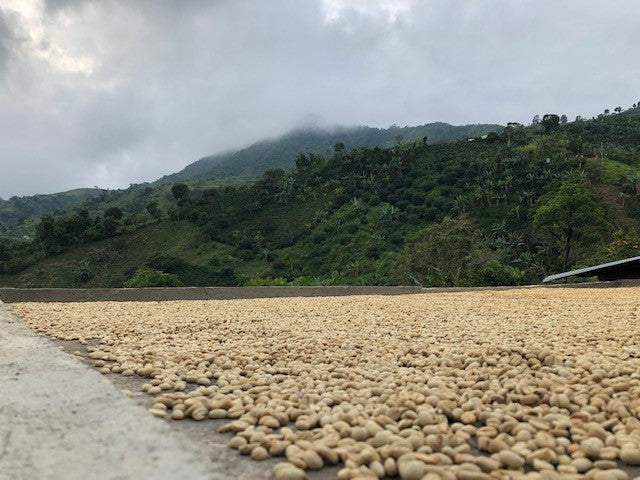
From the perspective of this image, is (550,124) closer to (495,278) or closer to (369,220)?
(369,220)

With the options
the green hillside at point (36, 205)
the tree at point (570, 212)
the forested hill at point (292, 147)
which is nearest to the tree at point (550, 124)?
the tree at point (570, 212)

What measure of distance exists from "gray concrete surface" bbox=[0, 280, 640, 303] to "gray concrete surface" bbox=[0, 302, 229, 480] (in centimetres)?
1060

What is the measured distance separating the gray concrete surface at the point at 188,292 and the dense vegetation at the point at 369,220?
13948mm

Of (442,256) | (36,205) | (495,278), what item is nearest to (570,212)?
(442,256)

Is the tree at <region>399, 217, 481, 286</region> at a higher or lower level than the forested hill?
lower

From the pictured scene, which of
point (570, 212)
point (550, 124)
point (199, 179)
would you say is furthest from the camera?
point (199, 179)

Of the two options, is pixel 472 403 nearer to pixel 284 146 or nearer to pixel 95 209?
pixel 95 209

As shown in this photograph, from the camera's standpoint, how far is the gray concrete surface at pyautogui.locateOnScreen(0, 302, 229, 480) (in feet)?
4.82

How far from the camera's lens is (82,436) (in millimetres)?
1712

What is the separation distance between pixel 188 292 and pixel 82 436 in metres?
11.6

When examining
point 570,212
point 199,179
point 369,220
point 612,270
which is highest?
point 199,179

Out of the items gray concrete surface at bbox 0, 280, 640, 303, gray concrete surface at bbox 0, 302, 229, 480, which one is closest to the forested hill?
gray concrete surface at bbox 0, 280, 640, 303

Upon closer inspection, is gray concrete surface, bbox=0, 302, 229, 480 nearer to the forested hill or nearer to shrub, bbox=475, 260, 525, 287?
shrub, bbox=475, 260, 525, 287

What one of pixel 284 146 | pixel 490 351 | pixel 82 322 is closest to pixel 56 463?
pixel 490 351
